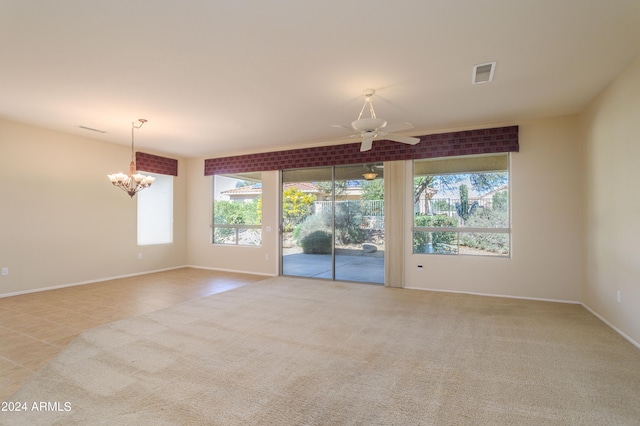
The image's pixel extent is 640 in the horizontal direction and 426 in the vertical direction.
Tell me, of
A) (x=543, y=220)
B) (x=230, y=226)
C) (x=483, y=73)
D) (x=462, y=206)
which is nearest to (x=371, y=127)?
(x=483, y=73)

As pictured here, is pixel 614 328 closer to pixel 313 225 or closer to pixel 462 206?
pixel 462 206

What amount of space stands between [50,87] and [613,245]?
22.6 ft

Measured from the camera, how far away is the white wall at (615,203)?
3230mm

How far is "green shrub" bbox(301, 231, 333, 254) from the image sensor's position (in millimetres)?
6566

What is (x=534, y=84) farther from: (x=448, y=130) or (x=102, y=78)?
(x=102, y=78)

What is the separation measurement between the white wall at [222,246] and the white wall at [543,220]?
4.10 m

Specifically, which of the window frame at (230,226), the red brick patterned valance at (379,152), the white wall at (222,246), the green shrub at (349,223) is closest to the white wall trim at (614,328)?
the red brick patterned valance at (379,152)

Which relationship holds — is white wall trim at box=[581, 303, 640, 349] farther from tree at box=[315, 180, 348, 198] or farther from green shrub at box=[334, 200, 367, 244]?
tree at box=[315, 180, 348, 198]

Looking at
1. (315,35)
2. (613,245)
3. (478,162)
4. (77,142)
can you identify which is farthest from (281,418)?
(77,142)

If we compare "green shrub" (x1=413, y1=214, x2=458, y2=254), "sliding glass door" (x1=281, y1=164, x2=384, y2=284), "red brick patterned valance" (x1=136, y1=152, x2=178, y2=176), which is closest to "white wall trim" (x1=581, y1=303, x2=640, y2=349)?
"green shrub" (x1=413, y1=214, x2=458, y2=254)

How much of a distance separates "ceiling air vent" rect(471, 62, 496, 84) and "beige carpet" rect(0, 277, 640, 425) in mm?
2849

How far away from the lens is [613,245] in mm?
3709

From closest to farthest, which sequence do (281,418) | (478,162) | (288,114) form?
1. (281,418)
2. (288,114)
3. (478,162)

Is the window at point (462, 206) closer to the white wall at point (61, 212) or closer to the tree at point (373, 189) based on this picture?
the tree at point (373, 189)
